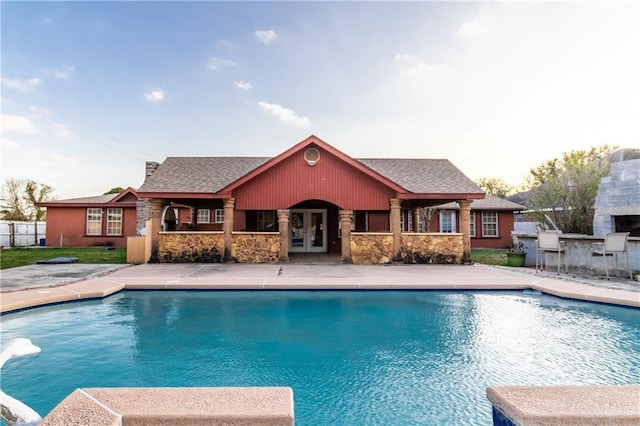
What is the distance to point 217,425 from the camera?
6.00ft

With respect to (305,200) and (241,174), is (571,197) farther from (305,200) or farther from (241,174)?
(241,174)

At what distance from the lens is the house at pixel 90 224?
21.8m

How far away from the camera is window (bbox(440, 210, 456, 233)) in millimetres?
21753

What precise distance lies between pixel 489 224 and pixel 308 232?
12.9 metres

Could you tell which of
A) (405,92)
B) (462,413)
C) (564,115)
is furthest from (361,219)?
(462,413)

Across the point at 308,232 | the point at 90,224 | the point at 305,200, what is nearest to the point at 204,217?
the point at 90,224

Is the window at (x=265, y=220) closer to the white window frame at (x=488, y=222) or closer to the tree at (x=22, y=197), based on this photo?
the white window frame at (x=488, y=222)

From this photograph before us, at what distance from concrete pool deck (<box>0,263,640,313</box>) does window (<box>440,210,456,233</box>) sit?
390 inches

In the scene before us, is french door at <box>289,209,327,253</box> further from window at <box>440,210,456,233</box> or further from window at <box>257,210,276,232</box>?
window at <box>440,210,456,233</box>

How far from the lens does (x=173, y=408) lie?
1.91m

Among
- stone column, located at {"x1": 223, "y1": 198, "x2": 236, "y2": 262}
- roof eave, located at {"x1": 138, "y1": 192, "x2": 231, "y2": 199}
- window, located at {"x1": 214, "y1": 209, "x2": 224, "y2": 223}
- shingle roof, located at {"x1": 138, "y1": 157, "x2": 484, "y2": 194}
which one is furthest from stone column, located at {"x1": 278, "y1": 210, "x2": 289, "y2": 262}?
window, located at {"x1": 214, "y1": 209, "x2": 224, "y2": 223}

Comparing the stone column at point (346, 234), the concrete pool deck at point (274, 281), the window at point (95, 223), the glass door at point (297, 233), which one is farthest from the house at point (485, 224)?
the window at point (95, 223)

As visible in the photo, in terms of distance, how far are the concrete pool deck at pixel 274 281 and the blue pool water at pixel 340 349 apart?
412mm

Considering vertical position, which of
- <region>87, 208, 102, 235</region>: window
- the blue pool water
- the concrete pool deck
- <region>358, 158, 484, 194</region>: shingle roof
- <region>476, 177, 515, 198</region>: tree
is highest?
<region>476, 177, 515, 198</region>: tree
